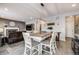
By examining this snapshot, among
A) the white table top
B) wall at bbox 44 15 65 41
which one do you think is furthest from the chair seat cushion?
wall at bbox 44 15 65 41

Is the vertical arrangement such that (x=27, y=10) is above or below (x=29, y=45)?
above

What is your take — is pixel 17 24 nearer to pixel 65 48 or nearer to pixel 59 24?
pixel 59 24

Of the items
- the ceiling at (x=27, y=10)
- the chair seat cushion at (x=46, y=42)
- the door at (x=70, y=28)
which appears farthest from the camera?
the chair seat cushion at (x=46, y=42)

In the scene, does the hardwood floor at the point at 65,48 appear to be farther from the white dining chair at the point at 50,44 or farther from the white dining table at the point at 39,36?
the white dining table at the point at 39,36

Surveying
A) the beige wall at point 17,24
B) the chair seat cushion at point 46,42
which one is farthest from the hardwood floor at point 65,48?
the beige wall at point 17,24

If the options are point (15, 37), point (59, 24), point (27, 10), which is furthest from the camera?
point (59, 24)

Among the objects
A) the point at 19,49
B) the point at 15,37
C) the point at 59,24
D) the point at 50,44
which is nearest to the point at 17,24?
the point at 15,37

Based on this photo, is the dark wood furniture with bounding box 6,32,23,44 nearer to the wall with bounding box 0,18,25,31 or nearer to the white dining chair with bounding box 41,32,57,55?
the wall with bounding box 0,18,25,31

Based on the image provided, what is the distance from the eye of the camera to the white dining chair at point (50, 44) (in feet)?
5.15

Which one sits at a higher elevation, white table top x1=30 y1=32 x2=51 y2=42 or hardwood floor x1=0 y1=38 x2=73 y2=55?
white table top x1=30 y1=32 x2=51 y2=42

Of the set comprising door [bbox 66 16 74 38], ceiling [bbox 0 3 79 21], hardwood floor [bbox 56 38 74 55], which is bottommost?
hardwood floor [bbox 56 38 74 55]

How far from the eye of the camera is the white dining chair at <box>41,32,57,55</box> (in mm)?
1571

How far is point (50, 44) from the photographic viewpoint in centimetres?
170
